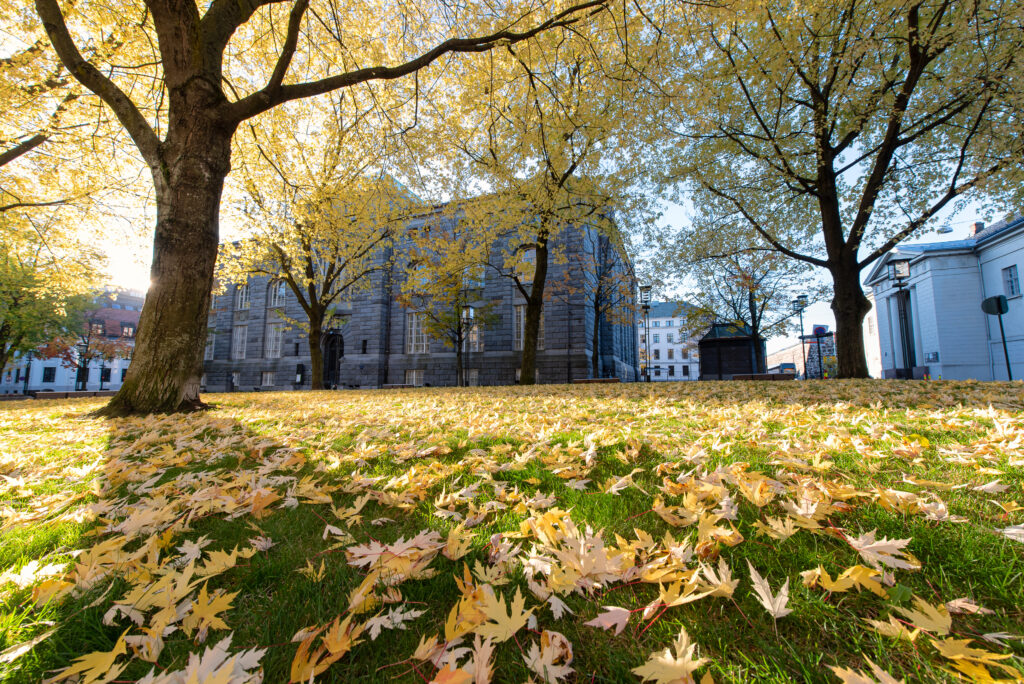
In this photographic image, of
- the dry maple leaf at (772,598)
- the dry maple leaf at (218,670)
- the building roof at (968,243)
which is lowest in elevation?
the dry maple leaf at (218,670)

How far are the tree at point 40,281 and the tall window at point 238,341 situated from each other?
8327 millimetres

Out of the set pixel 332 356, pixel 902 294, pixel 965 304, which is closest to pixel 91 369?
pixel 332 356

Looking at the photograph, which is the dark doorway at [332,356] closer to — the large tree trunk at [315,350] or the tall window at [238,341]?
the tall window at [238,341]

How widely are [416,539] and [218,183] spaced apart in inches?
283

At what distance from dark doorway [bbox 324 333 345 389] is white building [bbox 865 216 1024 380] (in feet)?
122

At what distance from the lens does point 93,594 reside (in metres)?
1.29

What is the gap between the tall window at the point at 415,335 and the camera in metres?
25.8

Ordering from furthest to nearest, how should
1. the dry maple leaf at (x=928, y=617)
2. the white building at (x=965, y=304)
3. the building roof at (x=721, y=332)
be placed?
the white building at (x=965, y=304)
the building roof at (x=721, y=332)
the dry maple leaf at (x=928, y=617)

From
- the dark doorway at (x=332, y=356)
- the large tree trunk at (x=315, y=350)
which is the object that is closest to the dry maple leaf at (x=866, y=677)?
the large tree trunk at (x=315, y=350)

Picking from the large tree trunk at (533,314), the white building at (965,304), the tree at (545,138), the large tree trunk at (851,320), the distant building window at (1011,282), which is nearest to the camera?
the tree at (545,138)

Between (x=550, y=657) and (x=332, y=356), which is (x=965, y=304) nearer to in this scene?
(x=550, y=657)

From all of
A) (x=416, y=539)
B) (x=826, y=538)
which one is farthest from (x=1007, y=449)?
(x=416, y=539)

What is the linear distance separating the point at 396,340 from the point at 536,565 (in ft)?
84.7

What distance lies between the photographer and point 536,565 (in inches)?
51.8
